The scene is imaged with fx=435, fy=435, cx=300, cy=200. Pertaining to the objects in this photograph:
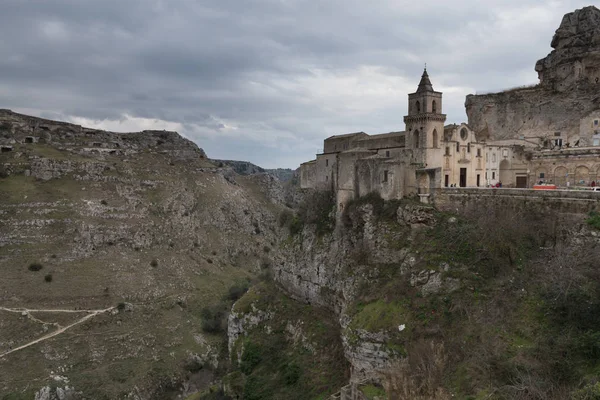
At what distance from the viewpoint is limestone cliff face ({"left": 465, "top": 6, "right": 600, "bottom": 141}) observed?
1640 inches

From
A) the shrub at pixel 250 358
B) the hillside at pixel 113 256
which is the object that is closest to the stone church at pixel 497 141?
the shrub at pixel 250 358

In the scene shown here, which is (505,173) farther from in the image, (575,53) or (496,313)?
(496,313)

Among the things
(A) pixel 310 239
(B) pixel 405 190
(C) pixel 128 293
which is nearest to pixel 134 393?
(C) pixel 128 293

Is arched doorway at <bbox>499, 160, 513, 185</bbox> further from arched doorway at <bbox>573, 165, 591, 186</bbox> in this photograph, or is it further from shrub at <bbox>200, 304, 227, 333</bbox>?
shrub at <bbox>200, 304, 227, 333</bbox>

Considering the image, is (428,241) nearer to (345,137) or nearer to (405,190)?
(405,190)

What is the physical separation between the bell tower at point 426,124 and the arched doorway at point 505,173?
8360 mm

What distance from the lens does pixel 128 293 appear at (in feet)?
174

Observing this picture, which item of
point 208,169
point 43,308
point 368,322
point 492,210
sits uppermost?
point 208,169

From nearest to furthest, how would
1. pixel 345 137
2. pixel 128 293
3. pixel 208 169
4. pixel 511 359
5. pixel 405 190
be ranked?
pixel 511 359 < pixel 405 190 < pixel 345 137 < pixel 128 293 < pixel 208 169

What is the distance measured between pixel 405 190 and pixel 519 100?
21528 millimetres

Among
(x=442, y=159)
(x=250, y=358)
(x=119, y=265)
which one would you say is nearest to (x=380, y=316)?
(x=250, y=358)

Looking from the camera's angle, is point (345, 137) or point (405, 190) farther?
point (345, 137)

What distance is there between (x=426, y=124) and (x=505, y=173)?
10966mm

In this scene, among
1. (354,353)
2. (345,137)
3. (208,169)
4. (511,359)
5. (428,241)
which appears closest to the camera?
(511,359)
